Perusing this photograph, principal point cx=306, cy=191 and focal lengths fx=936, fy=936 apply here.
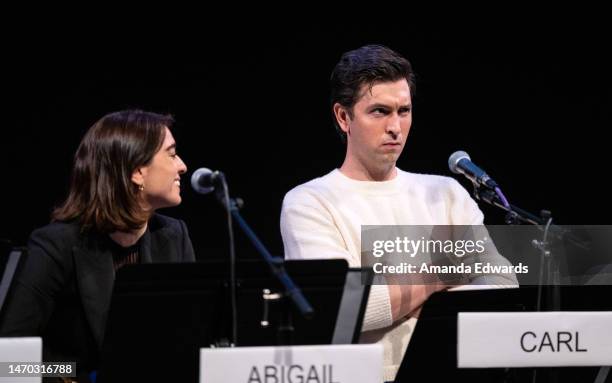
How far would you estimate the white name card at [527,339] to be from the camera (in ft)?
9.05

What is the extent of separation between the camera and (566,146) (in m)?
5.11

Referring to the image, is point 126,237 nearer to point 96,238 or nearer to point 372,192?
point 96,238

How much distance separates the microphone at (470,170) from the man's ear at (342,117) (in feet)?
1.78

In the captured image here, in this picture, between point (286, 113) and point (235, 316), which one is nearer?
point (235, 316)

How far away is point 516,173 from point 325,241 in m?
2.04

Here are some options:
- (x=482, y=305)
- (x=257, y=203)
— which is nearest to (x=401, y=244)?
(x=482, y=305)

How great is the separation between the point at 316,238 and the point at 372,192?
0.34 m

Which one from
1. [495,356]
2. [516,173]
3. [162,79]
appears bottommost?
[495,356]

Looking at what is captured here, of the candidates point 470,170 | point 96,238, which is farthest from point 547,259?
point 96,238

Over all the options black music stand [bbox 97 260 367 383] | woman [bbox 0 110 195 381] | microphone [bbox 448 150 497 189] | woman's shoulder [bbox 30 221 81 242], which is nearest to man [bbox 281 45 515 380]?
microphone [bbox 448 150 497 189]

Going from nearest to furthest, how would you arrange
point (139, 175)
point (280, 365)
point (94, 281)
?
point (280, 365)
point (94, 281)
point (139, 175)

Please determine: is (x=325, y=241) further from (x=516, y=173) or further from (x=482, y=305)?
(x=516, y=173)

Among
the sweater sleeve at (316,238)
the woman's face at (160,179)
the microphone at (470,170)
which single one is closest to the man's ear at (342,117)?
the sweater sleeve at (316,238)

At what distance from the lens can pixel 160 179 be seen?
11.6 ft
